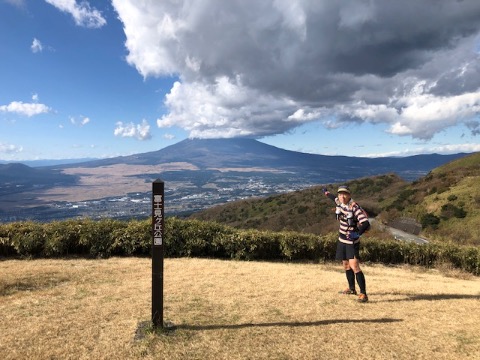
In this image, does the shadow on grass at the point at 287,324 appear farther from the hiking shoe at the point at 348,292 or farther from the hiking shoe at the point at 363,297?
the hiking shoe at the point at 348,292

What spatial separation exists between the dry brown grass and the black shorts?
947mm

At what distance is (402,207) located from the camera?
110 ft

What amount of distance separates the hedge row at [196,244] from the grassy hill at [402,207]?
404 centimetres

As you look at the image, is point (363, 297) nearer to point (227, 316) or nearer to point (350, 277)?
point (350, 277)

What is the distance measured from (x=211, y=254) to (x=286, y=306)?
6137mm

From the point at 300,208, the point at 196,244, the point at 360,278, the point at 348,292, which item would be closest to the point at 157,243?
the point at 360,278

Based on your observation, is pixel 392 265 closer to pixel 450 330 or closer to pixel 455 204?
pixel 450 330

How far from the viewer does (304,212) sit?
39031 millimetres

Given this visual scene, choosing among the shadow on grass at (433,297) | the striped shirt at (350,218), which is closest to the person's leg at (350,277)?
the striped shirt at (350,218)

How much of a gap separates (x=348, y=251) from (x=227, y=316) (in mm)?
3003

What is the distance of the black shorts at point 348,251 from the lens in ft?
24.8

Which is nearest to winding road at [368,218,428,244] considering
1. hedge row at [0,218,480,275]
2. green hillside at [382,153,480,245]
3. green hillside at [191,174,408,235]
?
green hillside at [382,153,480,245]

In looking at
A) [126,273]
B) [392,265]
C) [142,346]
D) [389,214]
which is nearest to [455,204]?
[389,214]

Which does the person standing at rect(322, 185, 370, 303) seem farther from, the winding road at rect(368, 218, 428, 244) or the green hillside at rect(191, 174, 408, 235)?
the green hillside at rect(191, 174, 408, 235)
